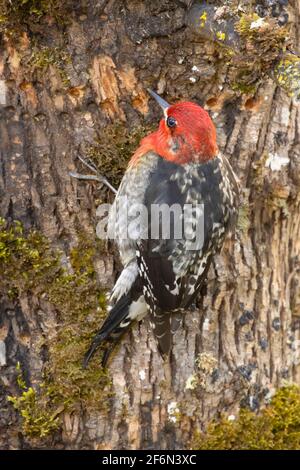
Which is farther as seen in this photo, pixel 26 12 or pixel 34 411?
pixel 34 411

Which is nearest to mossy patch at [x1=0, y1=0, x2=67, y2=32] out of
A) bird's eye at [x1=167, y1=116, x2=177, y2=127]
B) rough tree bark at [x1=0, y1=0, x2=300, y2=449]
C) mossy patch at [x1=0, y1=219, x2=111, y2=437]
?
rough tree bark at [x1=0, y1=0, x2=300, y2=449]

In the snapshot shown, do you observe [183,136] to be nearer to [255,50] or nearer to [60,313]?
[255,50]

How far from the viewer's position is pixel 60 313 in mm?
3062

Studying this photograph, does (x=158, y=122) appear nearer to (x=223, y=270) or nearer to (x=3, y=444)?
(x=223, y=270)

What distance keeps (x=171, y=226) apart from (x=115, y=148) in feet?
Answer: 1.65

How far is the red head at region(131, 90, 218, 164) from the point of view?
2.91 meters

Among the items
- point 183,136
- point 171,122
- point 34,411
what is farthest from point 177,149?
point 34,411

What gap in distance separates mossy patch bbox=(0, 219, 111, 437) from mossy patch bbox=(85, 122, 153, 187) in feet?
1.29

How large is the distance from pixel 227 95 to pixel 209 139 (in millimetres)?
249

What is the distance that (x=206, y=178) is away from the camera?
312 cm
